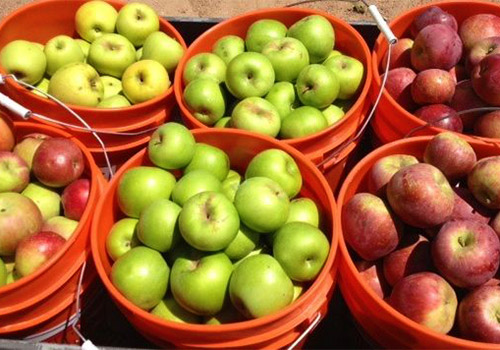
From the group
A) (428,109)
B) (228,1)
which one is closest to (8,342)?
(428,109)

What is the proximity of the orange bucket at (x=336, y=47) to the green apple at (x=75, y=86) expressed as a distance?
1.22 feet

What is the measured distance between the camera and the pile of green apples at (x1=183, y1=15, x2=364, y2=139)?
2.11m

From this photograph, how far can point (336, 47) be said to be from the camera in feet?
8.43

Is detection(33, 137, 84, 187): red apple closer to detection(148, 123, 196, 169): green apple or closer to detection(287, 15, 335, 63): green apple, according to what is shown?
detection(148, 123, 196, 169): green apple

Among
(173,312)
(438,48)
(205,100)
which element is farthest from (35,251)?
(438,48)

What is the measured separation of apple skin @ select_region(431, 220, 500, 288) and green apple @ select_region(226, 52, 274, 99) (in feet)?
3.08

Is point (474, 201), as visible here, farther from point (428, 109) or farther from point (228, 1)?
point (228, 1)

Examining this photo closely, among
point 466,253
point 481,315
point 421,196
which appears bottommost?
point 481,315

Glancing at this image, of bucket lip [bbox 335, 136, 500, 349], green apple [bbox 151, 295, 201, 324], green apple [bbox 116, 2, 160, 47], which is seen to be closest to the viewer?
bucket lip [bbox 335, 136, 500, 349]

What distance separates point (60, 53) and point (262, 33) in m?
0.94

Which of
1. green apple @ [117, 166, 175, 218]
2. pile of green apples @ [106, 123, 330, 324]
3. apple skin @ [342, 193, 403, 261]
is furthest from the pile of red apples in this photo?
green apple @ [117, 166, 175, 218]

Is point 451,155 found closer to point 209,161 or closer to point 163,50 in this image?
point 209,161

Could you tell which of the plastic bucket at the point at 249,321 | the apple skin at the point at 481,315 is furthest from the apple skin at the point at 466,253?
the plastic bucket at the point at 249,321

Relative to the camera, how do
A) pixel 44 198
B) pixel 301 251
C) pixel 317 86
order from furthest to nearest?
pixel 317 86 → pixel 44 198 → pixel 301 251
